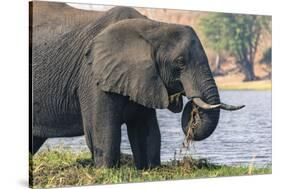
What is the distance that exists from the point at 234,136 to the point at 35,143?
201 cm

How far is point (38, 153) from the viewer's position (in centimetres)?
734

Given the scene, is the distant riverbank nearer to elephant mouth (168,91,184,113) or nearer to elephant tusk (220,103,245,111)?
elephant tusk (220,103,245,111)

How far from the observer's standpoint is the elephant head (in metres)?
7.48

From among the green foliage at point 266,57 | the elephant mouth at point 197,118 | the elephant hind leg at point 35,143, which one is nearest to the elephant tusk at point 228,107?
the elephant mouth at point 197,118

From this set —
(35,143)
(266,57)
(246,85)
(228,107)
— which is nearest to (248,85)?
(246,85)

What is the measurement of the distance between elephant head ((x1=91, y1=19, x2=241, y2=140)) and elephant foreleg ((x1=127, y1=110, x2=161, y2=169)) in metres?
0.25

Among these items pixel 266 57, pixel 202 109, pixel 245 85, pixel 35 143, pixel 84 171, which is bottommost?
pixel 84 171

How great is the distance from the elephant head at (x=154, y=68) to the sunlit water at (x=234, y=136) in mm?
248

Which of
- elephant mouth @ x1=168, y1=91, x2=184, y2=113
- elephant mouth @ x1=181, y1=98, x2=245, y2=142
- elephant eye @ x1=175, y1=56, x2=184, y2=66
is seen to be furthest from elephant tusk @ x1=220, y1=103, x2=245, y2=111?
elephant eye @ x1=175, y1=56, x2=184, y2=66

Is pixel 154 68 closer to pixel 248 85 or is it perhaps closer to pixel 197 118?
pixel 197 118

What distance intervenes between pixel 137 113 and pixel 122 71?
403 mm

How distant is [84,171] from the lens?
7.52 meters
